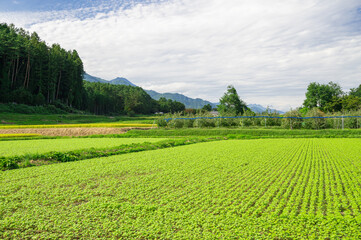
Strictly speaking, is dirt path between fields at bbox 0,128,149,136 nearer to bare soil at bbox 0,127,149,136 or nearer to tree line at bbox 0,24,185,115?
bare soil at bbox 0,127,149,136

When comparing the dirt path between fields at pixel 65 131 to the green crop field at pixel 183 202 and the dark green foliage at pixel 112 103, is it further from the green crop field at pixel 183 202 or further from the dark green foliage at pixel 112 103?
the dark green foliage at pixel 112 103

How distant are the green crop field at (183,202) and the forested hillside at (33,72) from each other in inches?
1765

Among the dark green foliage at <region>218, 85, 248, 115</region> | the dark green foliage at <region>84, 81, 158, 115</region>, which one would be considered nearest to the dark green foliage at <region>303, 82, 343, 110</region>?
the dark green foliage at <region>218, 85, 248, 115</region>

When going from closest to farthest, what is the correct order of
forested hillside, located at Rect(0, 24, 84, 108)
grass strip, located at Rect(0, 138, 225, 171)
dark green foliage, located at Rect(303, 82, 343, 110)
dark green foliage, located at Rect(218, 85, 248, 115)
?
grass strip, located at Rect(0, 138, 225, 171) → forested hillside, located at Rect(0, 24, 84, 108) → dark green foliage, located at Rect(218, 85, 248, 115) → dark green foliage, located at Rect(303, 82, 343, 110)

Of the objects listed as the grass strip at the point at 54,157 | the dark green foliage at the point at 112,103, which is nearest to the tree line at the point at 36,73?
the dark green foliage at the point at 112,103

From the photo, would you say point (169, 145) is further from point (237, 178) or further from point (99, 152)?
point (237, 178)

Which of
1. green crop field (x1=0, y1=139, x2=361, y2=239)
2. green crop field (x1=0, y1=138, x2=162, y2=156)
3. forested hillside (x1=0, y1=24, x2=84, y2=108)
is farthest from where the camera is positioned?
forested hillside (x1=0, y1=24, x2=84, y2=108)

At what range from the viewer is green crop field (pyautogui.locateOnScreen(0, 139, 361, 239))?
11.8 ft

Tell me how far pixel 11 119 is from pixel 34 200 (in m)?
35.3

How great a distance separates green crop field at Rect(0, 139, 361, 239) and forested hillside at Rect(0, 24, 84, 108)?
44.8m

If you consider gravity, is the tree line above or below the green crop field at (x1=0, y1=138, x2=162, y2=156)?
above

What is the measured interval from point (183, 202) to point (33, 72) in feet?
185

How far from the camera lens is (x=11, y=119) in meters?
33.9

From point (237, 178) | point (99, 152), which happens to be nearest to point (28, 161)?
point (99, 152)
